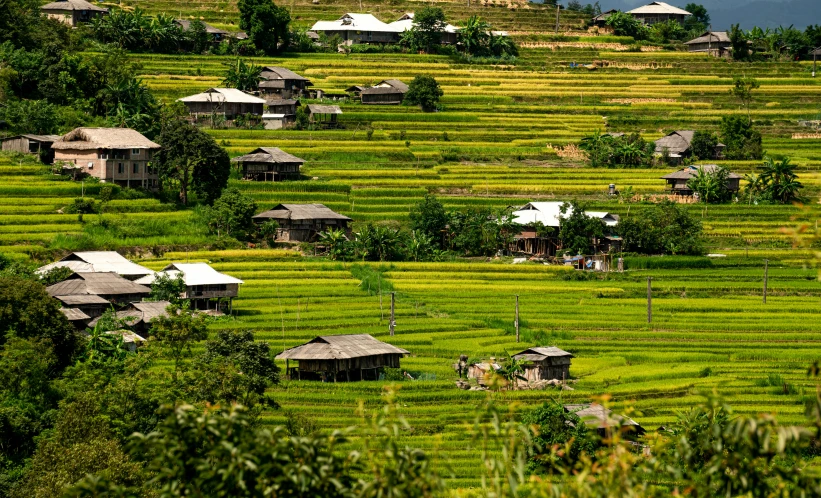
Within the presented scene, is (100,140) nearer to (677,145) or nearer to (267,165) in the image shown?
(267,165)

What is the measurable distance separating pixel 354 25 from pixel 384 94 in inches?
711

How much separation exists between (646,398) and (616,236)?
2729 centimetres

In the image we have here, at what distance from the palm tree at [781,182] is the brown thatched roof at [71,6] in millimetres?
54499

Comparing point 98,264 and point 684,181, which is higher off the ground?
point 684,181

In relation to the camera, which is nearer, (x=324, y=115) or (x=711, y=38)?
(x=324, y=115)

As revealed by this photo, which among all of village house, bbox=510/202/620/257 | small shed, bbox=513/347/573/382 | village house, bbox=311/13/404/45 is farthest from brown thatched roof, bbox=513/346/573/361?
village house, bbox=311/13/404/45

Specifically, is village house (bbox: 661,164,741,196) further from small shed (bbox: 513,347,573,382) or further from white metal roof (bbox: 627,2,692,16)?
white metal roof (bbox: 627,2,692,16)

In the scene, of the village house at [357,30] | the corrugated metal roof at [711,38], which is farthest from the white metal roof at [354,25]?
the corrugated metal roof at [711,38]

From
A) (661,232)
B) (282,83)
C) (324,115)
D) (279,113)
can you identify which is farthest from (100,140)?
(661,232)

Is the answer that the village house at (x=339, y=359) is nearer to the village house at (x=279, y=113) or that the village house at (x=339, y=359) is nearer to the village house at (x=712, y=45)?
the village house at (x=279, y=113)

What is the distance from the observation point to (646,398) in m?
47.8

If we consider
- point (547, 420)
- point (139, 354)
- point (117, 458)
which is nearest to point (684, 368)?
point (547, 420)

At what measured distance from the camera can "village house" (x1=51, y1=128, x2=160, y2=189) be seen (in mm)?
72000

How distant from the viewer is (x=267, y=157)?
78812mm
